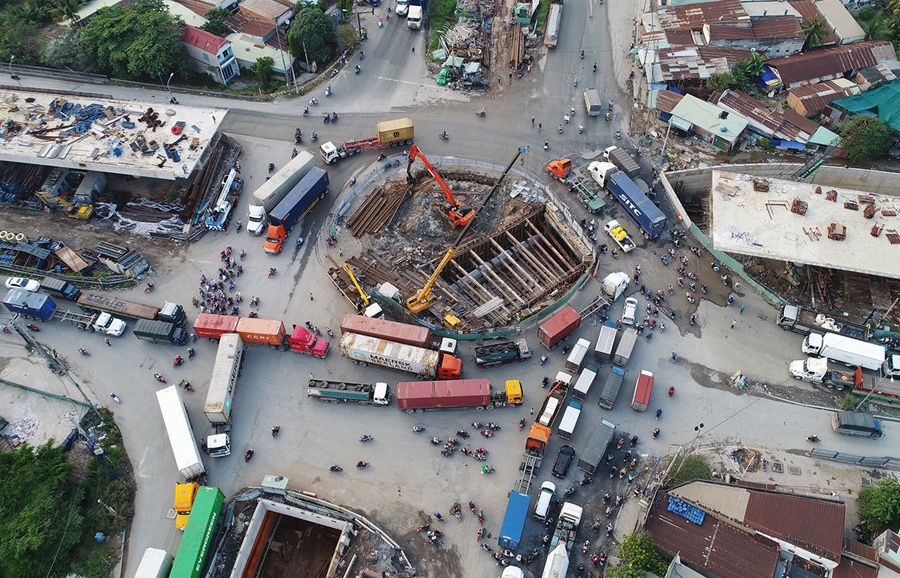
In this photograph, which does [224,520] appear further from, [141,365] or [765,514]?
[765,514]

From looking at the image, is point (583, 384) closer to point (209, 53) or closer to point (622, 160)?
point (622, 160)

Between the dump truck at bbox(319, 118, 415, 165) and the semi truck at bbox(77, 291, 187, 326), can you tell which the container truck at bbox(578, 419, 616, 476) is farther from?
the dump truck at bbox(319, 118, 415, 165)

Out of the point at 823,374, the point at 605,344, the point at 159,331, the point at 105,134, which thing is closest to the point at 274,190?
the point at 159,331

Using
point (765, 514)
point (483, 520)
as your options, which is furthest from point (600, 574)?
point (765, 514)

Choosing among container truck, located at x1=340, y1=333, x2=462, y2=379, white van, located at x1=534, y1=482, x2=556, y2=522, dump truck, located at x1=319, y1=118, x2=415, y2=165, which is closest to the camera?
white van, located at x1=534, y1=482, x2=556, y2=522

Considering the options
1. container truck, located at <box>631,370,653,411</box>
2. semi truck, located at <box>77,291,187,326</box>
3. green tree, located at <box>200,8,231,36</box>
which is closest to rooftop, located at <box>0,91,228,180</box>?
semi truck, located at <box>77,291,187,326</box>
